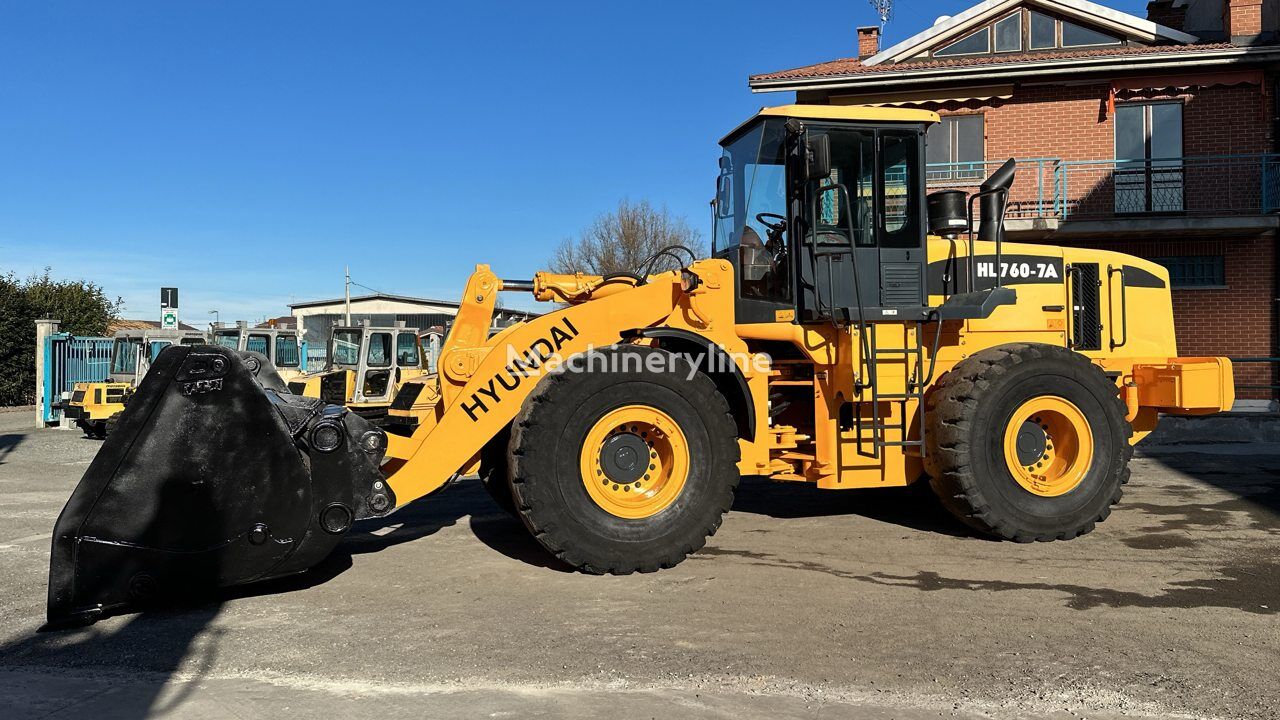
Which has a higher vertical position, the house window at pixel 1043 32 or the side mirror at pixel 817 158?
the house window at pixel 1043 32

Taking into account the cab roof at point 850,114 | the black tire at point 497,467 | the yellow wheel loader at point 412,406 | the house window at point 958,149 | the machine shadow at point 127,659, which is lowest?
the machine shadow at point 127,659

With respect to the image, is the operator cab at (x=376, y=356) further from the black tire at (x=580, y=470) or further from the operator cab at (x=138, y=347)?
the black tire at (x=580, y=470)

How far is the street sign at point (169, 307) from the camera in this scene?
2205 centimetres

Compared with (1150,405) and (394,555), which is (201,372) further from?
(1150,405)

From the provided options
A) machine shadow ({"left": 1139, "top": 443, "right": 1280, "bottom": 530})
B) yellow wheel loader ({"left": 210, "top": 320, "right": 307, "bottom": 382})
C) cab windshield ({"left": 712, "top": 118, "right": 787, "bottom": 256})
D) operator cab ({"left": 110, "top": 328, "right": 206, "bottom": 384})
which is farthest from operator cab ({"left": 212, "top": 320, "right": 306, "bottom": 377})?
machine shadow ({"left": 1139, "top": 443, "right": 1280, "bottom": 530})

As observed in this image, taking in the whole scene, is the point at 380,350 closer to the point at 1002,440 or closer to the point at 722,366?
the point at 722,366

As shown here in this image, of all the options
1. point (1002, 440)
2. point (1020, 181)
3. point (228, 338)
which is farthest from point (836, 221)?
point (228, 338)

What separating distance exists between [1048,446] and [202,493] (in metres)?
5.96

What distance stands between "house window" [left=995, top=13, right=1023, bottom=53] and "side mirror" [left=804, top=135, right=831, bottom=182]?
15875mm

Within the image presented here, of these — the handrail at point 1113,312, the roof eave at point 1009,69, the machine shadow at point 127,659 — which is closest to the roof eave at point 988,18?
the roof eave at point 1009,69

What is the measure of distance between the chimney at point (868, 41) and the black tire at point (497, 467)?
56.6 feet

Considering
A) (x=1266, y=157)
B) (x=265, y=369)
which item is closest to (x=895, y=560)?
(x=265, y=369)

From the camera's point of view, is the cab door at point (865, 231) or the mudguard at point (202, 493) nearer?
the mudguard at point (202, 493)

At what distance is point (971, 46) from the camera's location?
19906 millimetres
